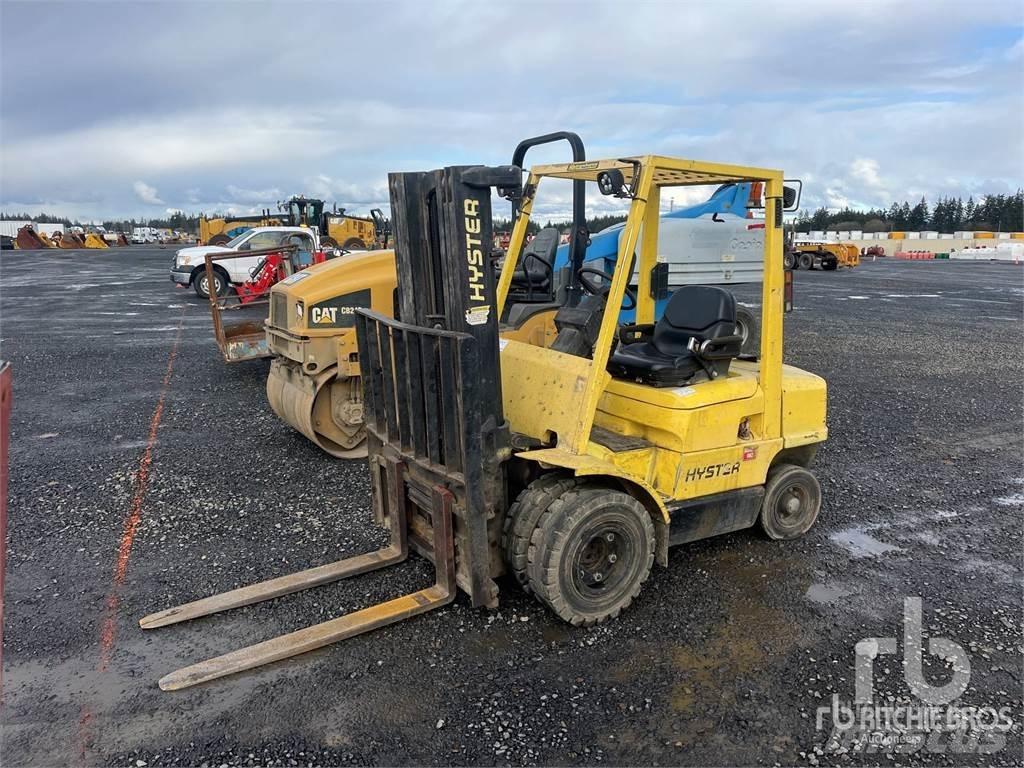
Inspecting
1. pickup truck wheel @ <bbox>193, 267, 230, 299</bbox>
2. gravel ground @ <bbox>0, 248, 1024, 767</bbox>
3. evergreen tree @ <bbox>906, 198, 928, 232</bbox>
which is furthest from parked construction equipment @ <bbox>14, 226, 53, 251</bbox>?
evergreen tree @ <bbox>906, 198, 928, 232</bbox>

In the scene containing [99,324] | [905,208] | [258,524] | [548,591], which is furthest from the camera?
[905,208]

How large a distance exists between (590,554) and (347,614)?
1321mm

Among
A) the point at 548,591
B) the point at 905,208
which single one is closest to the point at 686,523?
the point at 548,591

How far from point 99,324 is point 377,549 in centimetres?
1339

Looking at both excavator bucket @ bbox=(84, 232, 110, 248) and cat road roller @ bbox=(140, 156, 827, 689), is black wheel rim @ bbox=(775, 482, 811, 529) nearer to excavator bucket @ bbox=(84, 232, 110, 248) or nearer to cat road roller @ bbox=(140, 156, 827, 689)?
cat road roller @ bbox=(140, 156, 827, 689)

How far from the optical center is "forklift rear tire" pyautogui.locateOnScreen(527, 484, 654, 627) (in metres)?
3.62

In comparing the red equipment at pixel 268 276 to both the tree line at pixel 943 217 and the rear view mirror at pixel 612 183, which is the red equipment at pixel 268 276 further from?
the tree line at pixel 943 217

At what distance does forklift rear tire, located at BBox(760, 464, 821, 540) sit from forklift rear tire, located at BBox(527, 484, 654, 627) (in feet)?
3.88

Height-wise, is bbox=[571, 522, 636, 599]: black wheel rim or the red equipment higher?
the red equipment

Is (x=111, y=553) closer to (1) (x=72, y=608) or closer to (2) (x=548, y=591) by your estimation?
(1) (x=72, y=608)

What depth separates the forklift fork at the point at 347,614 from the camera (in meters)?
3.46

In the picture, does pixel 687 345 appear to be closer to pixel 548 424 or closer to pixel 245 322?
pixel 548 424

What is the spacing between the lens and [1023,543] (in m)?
4.94

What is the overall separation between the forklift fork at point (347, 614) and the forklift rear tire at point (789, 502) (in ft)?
7.03
